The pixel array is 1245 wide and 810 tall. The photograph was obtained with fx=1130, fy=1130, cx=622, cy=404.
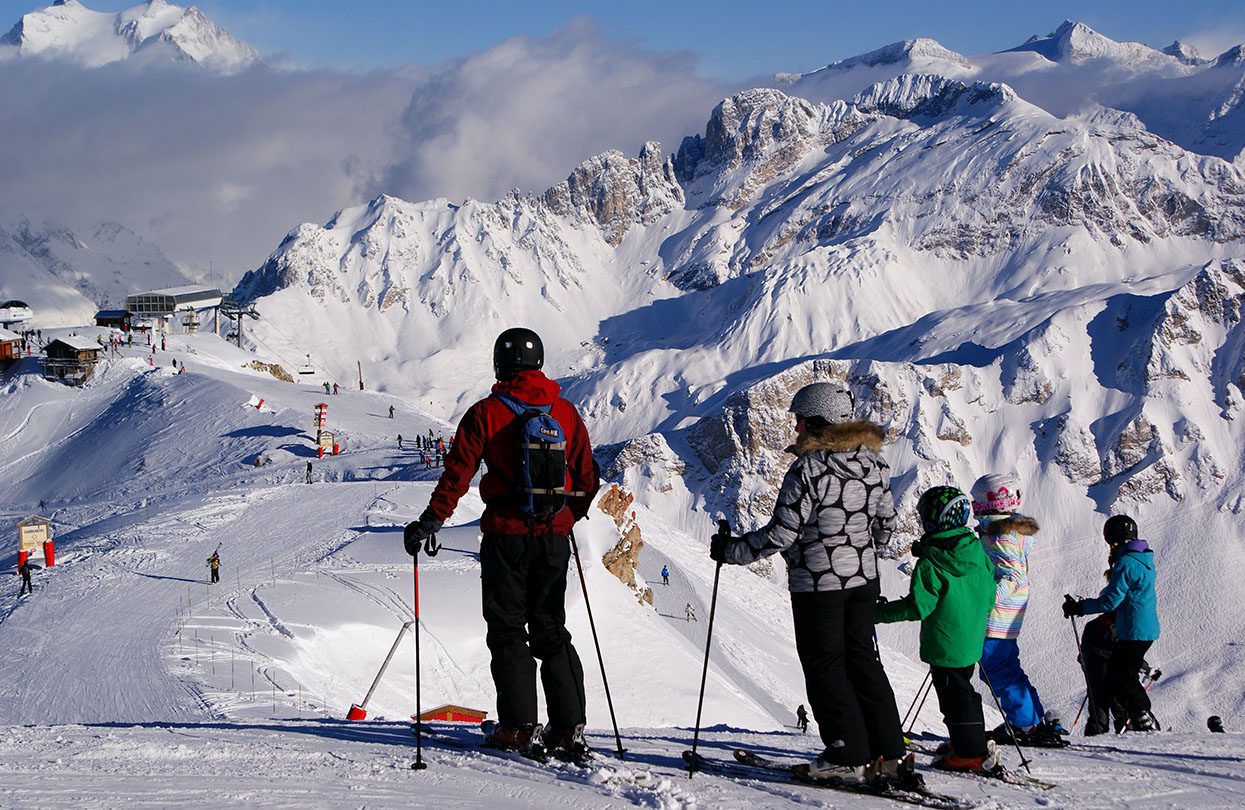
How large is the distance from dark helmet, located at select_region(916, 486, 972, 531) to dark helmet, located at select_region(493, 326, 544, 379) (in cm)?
267

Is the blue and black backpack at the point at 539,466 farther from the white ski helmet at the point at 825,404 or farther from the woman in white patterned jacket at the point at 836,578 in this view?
the white ski helmet at the point at 825,404

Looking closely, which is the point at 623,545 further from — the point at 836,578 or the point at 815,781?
the point at 836,578

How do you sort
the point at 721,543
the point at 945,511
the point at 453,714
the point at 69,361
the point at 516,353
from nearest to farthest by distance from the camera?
the point at 721,543, the point at 945,511, the point at 516,353, the point at 453,714, the point at 69,361

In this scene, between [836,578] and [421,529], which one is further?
[421,529]

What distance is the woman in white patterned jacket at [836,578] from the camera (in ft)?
22.1

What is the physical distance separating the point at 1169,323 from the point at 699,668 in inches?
7230

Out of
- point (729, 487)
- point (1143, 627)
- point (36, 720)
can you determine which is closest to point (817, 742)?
point (1143, 627)

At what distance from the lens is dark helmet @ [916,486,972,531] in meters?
7.27

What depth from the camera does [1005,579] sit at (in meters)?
8.85

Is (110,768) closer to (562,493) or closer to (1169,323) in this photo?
(562,493)

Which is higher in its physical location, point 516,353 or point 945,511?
point 516,353

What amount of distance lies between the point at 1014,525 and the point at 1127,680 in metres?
3.14

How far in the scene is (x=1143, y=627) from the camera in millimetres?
10227

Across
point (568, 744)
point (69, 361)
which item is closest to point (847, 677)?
point (568, 744)
